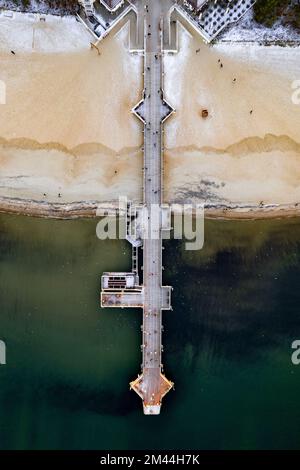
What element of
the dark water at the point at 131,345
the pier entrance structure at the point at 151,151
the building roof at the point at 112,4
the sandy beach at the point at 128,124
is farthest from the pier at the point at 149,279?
the building roof at the point at 112,4

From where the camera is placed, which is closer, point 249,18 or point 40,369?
point 249,18

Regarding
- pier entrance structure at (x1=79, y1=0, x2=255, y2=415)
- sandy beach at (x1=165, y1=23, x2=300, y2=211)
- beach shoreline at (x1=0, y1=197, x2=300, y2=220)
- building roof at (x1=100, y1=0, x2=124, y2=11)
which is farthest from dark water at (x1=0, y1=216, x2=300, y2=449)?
building roof at (x1=100, y1=0, x2=124, y2=11)

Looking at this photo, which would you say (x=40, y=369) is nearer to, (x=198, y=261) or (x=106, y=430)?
(x=106, y=430)

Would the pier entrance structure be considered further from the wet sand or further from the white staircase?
the wet sand

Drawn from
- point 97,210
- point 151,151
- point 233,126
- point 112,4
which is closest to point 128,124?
point 151,151

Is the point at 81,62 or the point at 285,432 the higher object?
the point at 81,62

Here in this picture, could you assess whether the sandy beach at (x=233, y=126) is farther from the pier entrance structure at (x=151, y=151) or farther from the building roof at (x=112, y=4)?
the building roof at (x=112, y=4)

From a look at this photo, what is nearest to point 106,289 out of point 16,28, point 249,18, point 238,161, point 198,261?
point 198,261
